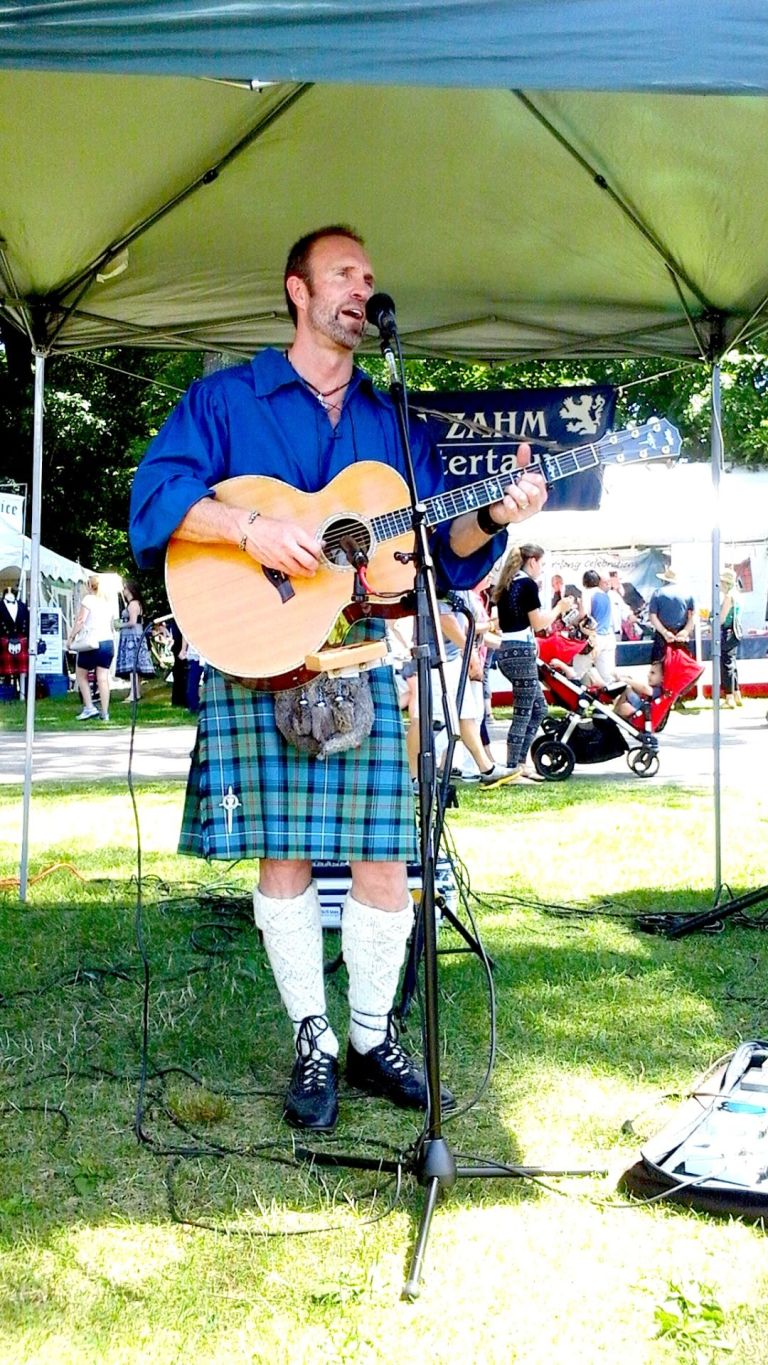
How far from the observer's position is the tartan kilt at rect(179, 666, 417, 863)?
2.97 m

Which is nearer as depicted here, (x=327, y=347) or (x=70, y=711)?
(x=327, y=347)

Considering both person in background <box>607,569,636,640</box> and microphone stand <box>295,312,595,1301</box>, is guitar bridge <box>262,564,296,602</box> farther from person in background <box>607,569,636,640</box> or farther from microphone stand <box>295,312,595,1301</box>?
person in background <box>607,569,636,640</box>

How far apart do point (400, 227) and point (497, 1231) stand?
336 centimetres

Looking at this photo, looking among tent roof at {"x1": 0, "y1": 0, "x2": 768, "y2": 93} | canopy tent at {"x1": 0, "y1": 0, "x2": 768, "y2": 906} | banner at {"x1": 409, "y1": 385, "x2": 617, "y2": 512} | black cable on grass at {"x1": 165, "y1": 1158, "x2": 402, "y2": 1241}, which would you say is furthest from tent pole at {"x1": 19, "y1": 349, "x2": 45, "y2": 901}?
tent roof at {"x1": 0, "y1": 0, "x2": 768, "y2": 93}

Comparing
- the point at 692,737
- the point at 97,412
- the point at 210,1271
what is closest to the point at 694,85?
the point at 210,1271

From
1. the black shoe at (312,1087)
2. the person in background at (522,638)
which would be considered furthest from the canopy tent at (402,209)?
the person in background at (522,638)

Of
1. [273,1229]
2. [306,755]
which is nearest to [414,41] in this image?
[306,755]

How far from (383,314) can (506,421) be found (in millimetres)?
2862

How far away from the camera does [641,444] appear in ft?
→ 9.17

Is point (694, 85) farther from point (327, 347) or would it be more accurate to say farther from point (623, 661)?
point (623, 661)

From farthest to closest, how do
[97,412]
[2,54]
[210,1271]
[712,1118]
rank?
[97,412] < [712,1118] < [210,1271] < [2,54]

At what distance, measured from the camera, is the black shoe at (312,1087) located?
2.88m

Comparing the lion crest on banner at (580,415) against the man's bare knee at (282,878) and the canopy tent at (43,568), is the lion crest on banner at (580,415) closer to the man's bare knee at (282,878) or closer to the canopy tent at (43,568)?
the man's bare knee at (282,878)

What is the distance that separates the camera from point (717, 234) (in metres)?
4.39
